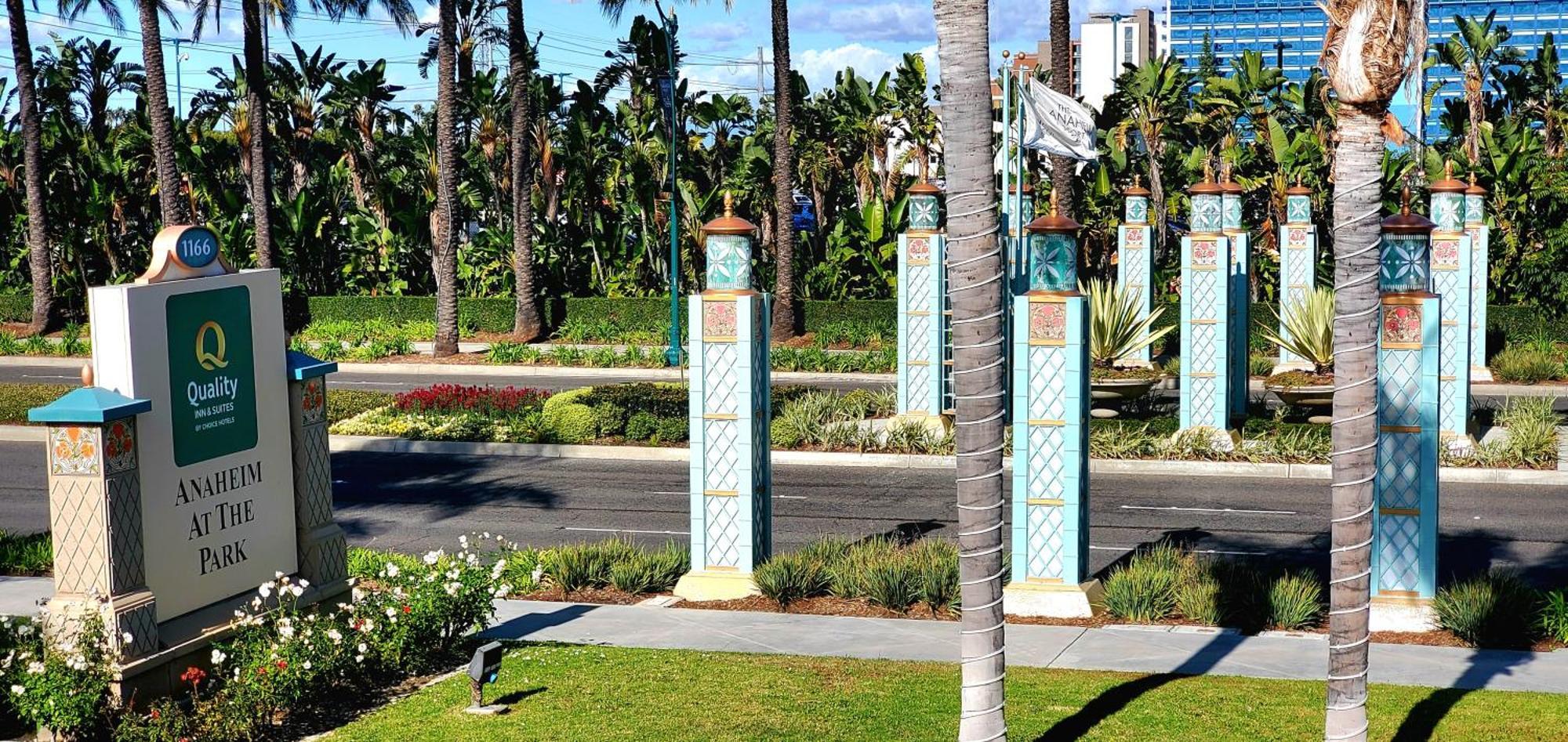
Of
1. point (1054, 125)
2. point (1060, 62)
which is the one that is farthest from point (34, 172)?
point (1054, 125)

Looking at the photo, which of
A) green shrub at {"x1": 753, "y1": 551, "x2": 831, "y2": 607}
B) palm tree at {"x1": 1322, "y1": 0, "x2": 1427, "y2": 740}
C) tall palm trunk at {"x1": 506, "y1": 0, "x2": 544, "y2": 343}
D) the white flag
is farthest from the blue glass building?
palm tree at {"x1": 1322, "y1": 0, "x2": 1427, "y2": 740}

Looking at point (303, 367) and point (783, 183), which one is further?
point (783, 183)

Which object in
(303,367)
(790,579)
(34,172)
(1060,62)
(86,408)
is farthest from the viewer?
(34,172)

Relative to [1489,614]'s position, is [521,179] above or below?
above

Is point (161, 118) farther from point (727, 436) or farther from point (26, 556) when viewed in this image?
point (727, 436)

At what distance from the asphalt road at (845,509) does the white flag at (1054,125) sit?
474 centimetres

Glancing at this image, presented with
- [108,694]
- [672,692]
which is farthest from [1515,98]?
[108,694]

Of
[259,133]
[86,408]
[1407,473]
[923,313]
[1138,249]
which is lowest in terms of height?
[1407,473]

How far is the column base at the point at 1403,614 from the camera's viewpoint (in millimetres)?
13352

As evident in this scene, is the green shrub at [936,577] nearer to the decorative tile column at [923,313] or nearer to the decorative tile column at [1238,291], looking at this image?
the decorative tile column at [923,313]

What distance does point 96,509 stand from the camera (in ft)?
33.6

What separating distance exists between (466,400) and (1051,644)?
51.4 ft

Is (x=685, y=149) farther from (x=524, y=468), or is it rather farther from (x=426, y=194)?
(x=524, y=468)

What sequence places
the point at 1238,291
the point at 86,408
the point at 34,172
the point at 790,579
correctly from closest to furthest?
1. the point at 86,408
2. the point at 790,579
3. the point at 1238,291
4. the point at 34,172
